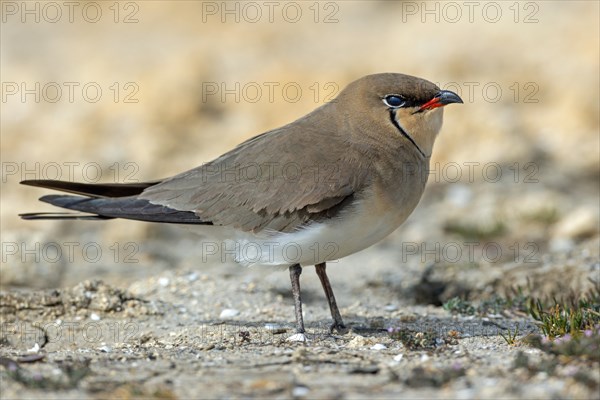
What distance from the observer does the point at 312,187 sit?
610 centimetres

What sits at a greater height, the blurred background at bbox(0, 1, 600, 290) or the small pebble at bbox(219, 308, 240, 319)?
the blurred background at bbox(0, 1, 600, 290)

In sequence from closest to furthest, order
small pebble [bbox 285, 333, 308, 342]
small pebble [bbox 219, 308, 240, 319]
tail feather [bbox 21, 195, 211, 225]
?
small pebble [bbox 285, 333, 308, 342] → tail feather [bbox 21, 195, 211, 225] → small pebble [bbox 219, 308, 240, 319]

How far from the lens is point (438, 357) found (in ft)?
17.1

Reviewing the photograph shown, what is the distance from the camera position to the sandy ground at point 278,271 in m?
4.97

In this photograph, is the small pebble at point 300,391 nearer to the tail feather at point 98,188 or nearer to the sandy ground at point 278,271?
the sandy ground at point 278,271

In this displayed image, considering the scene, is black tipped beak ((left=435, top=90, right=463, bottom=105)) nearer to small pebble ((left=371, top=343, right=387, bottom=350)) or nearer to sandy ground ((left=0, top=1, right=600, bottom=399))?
sandy ground ((left=0, top=1, right=600, bottom=399))

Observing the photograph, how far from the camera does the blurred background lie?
8945mm

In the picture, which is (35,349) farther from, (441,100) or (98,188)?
(441,100)

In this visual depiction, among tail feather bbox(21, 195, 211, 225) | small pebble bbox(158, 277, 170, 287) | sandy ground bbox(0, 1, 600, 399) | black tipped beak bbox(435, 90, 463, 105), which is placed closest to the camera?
sandy ground bbox(0, 1, 600, 399)

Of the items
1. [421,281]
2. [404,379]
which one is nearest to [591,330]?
[404,379]

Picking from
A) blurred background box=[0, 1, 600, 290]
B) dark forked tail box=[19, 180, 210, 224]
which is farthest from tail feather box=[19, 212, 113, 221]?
blurred background box=[0, 1, 600, 290]

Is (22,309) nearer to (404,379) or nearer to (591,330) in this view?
(404,379)

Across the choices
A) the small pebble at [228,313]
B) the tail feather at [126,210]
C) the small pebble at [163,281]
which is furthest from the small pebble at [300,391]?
the small pebble at [163,281]

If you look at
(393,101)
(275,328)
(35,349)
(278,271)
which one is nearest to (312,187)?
(393,101)
